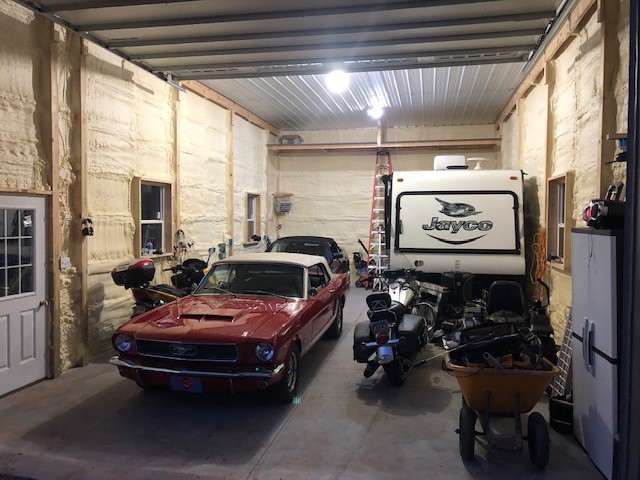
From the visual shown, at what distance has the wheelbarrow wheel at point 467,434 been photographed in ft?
11.2

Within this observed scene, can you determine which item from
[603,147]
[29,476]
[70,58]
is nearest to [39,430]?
[29,476]

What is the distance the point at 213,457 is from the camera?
3512 millimetres

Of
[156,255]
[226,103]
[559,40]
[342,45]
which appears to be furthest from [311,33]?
[226,103]

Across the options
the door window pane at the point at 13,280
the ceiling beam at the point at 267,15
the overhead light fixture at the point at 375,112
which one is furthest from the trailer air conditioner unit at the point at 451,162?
the door window pane at the point at 13,280

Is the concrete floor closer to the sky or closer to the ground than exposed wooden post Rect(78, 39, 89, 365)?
closer to the ground

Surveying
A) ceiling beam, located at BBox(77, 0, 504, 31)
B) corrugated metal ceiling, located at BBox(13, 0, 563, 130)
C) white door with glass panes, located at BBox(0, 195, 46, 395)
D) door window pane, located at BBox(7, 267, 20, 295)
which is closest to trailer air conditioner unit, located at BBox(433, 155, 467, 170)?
corrugated metal ceiling, located at BBox(13, 0, 563, 130)

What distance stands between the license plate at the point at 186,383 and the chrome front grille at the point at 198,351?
0.17 m

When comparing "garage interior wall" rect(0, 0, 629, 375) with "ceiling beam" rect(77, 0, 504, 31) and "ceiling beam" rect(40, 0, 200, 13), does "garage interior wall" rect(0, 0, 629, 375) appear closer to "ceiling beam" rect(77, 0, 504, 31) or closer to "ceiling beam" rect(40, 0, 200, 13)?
"ceiling beam" rect(40, 0, 200, 13)

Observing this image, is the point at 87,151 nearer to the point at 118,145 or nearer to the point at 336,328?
the point at 118,145

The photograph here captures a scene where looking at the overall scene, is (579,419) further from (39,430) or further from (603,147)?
(39,430)

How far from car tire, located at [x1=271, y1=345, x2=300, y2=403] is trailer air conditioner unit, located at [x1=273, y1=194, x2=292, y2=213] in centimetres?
875

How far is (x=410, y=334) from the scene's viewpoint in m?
4.75

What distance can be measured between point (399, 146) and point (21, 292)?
973 centimetres

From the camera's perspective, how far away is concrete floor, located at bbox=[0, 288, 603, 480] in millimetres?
3328
